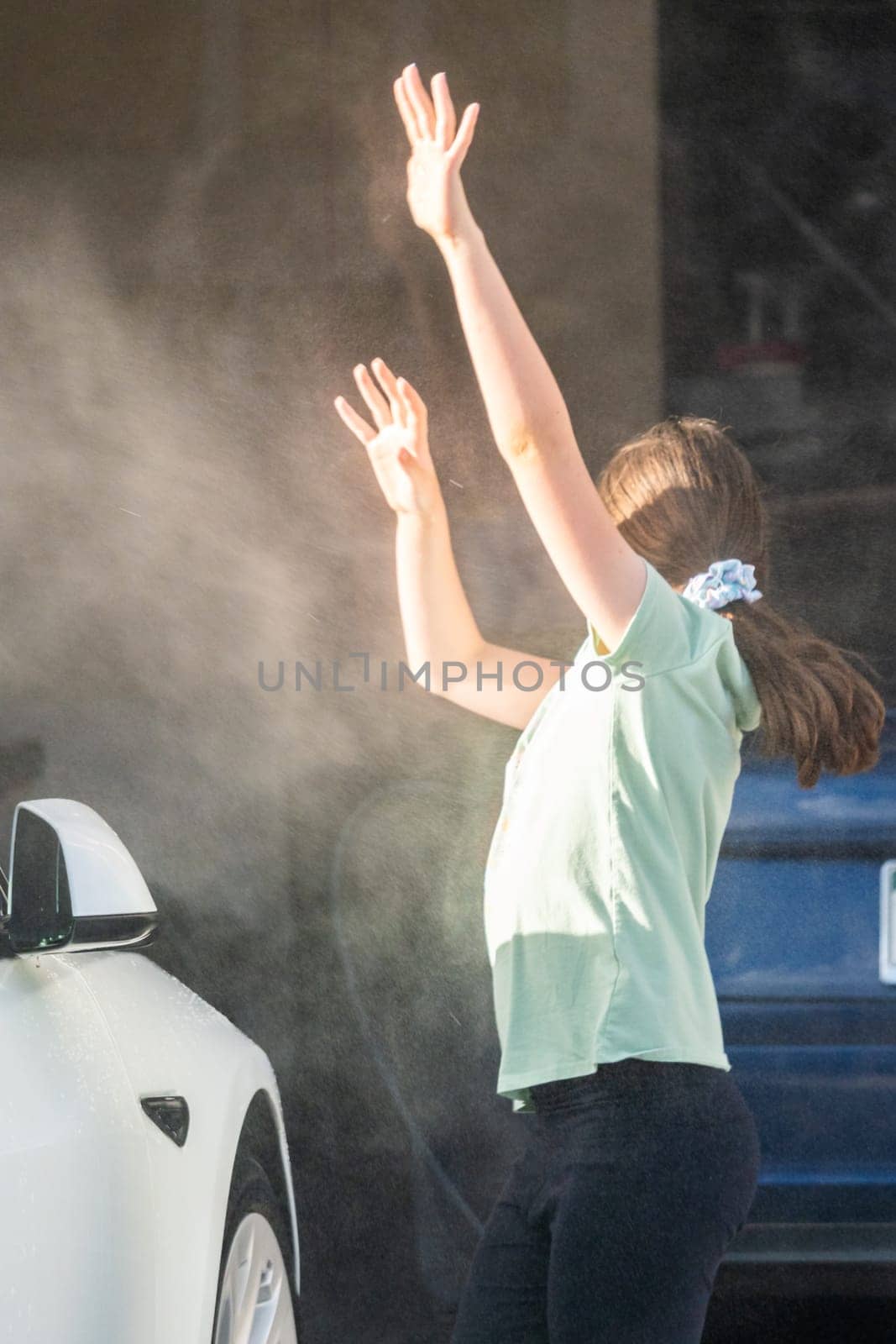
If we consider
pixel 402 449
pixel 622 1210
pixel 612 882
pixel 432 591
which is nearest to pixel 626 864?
pixel 612 882

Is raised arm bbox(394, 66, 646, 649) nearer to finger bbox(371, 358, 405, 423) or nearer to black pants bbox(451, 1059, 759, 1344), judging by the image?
finger bbox(371, 358, 405, 423)

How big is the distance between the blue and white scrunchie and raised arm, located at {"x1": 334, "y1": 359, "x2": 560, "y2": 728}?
1.19ft

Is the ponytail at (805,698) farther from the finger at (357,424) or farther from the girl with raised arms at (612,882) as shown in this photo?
the finger at (357,424)

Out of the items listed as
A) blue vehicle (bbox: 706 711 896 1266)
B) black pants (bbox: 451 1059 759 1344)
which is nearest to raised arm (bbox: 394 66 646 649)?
black pants (bbox: 451 1059 759 1344)

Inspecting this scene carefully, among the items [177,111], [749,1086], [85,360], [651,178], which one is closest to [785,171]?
[651,178]

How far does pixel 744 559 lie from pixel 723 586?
13cm

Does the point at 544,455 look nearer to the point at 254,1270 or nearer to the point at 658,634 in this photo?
the point at 658,634

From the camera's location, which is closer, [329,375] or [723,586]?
[723,586]

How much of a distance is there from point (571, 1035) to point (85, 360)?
196 cm

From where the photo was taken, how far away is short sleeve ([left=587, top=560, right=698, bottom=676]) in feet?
5.65

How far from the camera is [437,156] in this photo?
182 cm

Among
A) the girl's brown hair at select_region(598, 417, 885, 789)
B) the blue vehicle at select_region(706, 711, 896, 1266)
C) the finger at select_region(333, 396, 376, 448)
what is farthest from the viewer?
the blue vehicle at select_region(706, 711, 896, 1266)

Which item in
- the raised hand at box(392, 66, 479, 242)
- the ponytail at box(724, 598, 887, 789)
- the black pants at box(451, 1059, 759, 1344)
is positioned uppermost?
the raised hand at box(392, 66, 479, 242)

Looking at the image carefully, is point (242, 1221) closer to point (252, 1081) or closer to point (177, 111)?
point (252, 1081)
